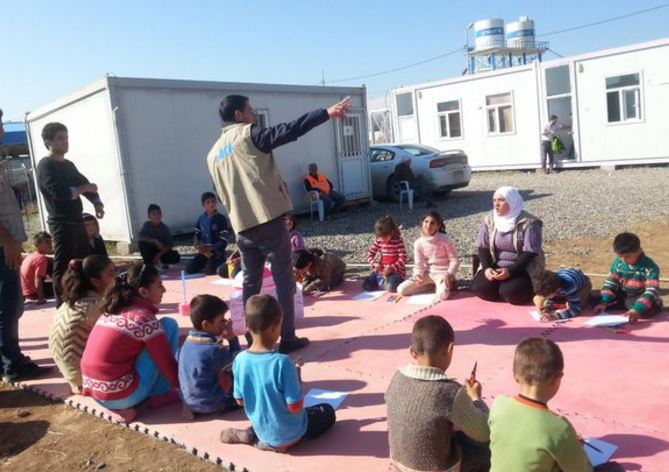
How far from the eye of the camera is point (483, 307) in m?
5.61

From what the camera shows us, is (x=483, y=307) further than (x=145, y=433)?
Yes

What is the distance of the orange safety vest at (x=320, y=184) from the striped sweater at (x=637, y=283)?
330 inches

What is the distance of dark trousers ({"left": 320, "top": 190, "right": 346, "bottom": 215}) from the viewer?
12914 millimetres

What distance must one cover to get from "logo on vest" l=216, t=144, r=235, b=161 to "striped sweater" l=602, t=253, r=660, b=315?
3.29 m

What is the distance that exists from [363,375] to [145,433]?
4.88ft

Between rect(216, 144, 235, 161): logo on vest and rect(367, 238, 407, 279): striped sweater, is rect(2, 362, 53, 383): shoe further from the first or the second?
rect(367, 238, 407, 279): striped sweater

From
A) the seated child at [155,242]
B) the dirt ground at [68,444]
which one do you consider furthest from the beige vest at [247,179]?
the seated child at [155,242]

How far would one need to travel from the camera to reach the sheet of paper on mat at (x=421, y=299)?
19.6ft

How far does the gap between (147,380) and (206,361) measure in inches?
22.6

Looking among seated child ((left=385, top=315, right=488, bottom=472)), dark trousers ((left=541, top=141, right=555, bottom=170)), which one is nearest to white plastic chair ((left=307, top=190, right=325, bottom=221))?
seated child ((left=385, top=315, right=488, bottom=472))

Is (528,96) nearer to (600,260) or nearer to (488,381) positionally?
(600,260)

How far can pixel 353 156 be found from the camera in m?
14.6

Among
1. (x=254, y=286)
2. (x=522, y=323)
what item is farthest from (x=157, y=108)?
(x=522, y=323)

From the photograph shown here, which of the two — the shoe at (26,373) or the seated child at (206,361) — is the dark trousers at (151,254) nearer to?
the shoe at (26,373)
